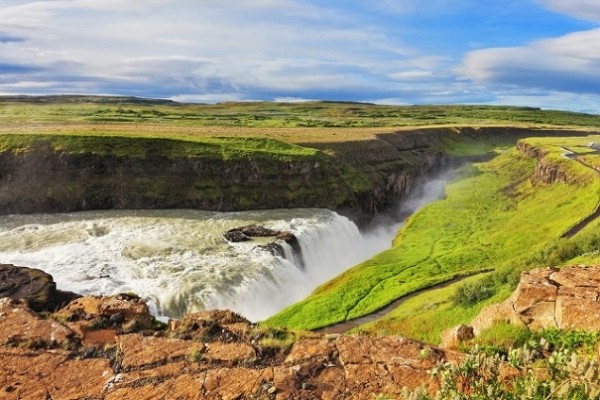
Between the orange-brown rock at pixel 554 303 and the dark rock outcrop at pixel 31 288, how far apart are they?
23.9 metres

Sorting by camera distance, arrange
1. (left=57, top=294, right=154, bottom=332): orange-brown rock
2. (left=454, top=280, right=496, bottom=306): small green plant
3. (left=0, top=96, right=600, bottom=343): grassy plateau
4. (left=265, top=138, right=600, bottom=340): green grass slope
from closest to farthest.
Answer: (left=57, top=294, right=154, bottom=332): orange-brown rock
(left=454, top=280, right=496, bottom=306): small green plant
(left=0, top=96, right=600, bottom=343): grassy plateau
(left=265, top=138, right=600, bottom=340): green grass slope

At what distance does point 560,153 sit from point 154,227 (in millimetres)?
66100

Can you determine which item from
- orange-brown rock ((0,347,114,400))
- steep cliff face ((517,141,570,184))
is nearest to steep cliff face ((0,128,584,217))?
steep cliff face ((517,141,570,184))

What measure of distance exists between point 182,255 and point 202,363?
3463 cm

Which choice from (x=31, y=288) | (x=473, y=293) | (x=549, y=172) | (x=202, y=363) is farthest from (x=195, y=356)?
(x=549, y=172)

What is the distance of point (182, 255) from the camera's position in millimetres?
46250

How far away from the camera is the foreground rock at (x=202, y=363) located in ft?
38.1

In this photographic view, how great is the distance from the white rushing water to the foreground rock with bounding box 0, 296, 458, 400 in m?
22.9

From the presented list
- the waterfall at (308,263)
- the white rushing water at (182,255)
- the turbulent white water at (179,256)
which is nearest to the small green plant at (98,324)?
the white rushing water at (182,255)

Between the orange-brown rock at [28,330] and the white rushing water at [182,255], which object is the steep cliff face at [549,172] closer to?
the white rushing water at [182,255]

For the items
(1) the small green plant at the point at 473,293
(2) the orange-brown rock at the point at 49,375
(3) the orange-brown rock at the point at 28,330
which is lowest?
(1) the small green plant at the point at 473,293

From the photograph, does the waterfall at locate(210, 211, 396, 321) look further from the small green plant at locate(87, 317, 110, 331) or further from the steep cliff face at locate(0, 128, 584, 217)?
the small green plant at locate(87, 317, 110, 331)

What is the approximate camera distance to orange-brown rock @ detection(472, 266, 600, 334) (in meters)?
14.1

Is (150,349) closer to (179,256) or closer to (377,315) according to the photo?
(377,315)
